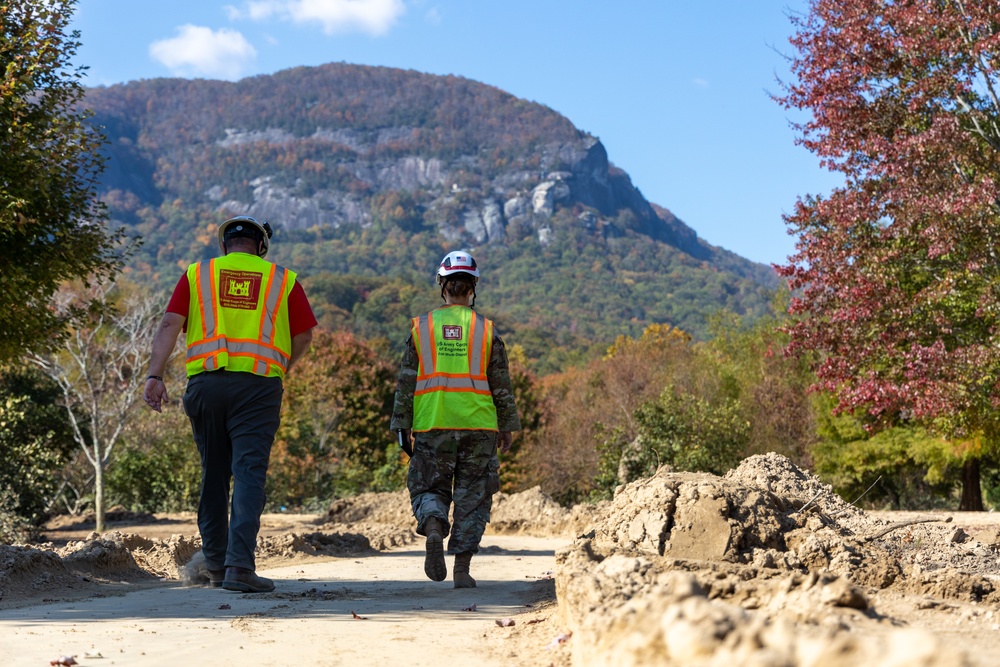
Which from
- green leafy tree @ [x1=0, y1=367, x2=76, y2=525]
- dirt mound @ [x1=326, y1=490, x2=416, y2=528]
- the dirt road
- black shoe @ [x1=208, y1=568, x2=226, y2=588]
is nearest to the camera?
the dirt road

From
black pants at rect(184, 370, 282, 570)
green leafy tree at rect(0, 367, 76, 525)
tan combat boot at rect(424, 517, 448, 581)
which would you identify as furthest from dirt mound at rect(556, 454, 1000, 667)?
green leafy tree at rect(0, 367, 76, 525)

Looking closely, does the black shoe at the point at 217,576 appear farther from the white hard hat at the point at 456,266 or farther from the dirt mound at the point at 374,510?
the dirt mound at the point at 374,510

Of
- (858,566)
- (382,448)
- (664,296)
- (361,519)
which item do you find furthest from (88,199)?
Answer: (664,296)

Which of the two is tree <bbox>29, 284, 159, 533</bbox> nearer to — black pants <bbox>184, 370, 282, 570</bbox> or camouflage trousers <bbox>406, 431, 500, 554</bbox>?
black pants <bbox>184, 370, 282, 570</bbox>

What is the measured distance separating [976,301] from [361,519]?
1038 cm

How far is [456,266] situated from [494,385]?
2.88ft

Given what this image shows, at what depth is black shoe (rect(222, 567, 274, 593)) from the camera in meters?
6.41

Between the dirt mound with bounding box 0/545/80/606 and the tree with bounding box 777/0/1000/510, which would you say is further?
the tree with bounding box 777/0/1000/510

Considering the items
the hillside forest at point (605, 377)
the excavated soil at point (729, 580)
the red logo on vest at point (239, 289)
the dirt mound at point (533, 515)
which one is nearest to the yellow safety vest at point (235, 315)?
the red logo on vest at point (239, 289)

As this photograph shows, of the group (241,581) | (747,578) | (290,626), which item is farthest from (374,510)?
(747,578)

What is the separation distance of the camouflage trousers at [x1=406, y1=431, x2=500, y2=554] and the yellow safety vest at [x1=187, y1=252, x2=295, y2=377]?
120 centimetres

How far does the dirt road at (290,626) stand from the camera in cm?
429

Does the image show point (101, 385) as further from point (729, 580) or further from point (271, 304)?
point (729, 580)

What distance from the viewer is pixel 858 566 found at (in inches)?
223
